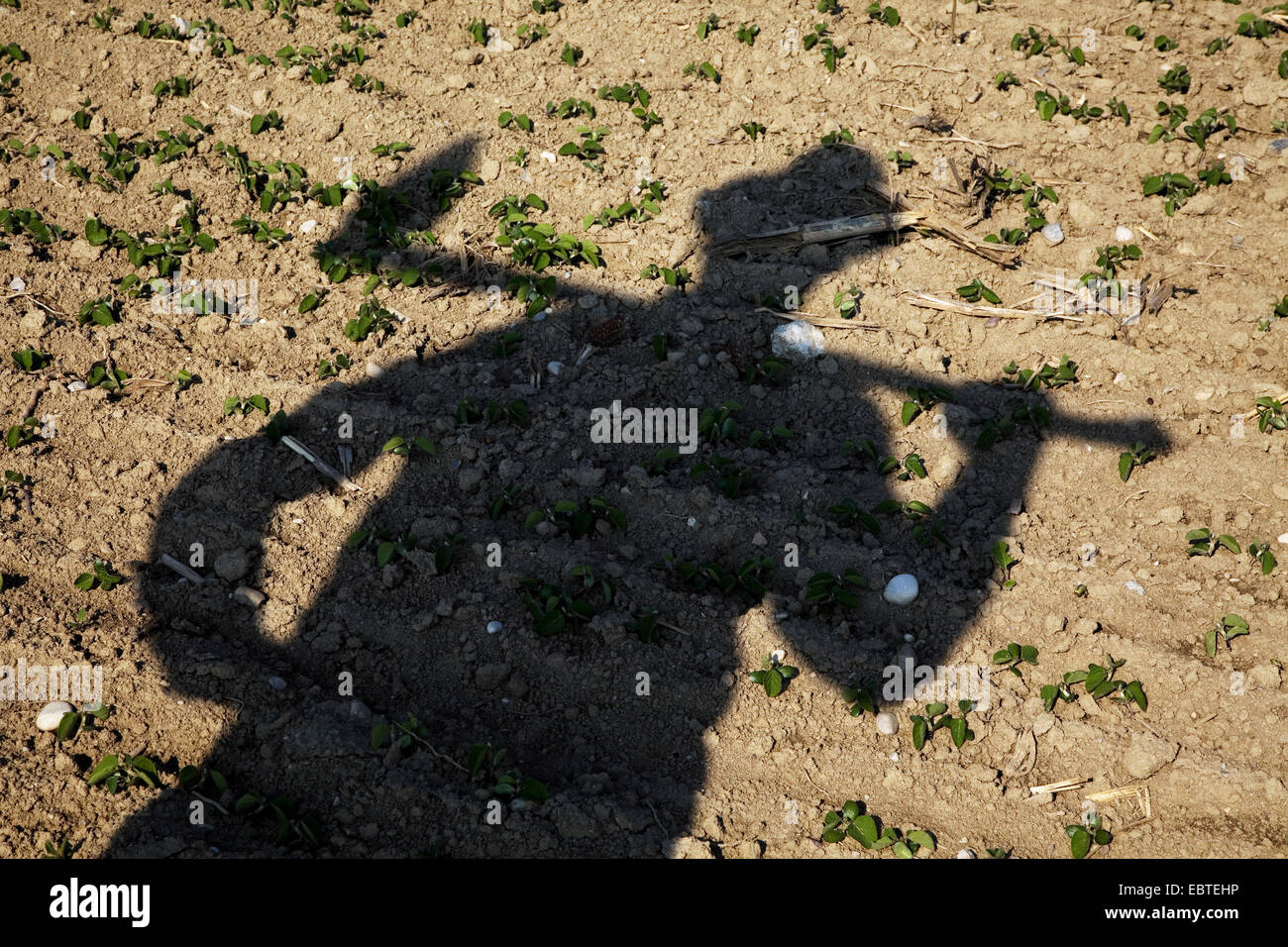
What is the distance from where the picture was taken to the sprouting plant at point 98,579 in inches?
155

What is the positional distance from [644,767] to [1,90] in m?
5.99

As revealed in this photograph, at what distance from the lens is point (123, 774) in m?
3.42

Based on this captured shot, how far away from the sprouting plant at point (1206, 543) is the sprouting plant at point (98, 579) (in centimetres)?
447

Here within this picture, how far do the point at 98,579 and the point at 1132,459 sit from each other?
4.47 metres

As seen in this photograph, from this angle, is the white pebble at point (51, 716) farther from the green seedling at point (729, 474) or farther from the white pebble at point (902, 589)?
the white pebble at point (902, 589)

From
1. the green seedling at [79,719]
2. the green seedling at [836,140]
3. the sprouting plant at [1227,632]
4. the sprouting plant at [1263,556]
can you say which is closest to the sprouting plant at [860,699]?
the sprouting plant at [1227,632]

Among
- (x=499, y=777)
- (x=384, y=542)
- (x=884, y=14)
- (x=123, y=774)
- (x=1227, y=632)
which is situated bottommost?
(x=123, y=774)

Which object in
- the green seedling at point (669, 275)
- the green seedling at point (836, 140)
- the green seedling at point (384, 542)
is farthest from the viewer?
the green seedling at point (836, 140)

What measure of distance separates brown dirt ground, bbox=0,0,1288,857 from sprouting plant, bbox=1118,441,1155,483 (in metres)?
0.05

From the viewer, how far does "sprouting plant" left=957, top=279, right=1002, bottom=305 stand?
16.6 feet

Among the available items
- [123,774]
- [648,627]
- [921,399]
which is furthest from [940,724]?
[123,774]

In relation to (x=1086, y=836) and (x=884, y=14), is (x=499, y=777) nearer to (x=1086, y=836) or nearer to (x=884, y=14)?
(x=1086, y=836)
